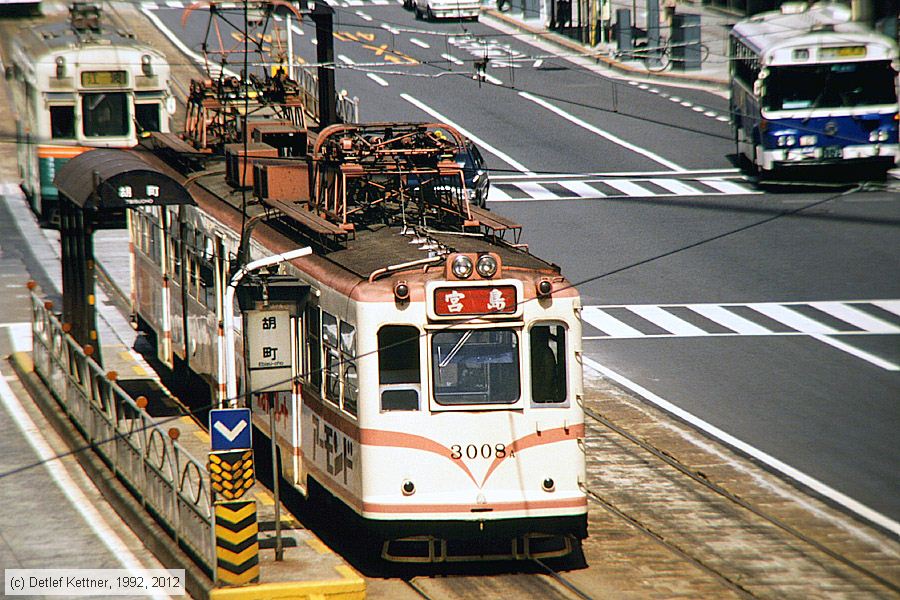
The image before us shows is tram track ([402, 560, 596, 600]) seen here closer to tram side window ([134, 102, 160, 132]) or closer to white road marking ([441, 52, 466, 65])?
tram side window ([134, 102, 160, 132])

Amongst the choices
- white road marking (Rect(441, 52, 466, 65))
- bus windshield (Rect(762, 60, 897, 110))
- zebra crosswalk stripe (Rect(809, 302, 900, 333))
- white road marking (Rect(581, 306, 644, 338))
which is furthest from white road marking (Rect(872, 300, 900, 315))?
white road marking (Rect(441, 52, 466, 65))

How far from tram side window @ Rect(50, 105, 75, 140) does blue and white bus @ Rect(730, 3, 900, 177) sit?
14408 millimetres

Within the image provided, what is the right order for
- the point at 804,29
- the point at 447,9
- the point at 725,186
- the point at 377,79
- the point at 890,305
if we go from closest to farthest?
the point at 890,305 < the point at 804,29 < the point at 725,186 < the point at 377,79 < the point at 447,9

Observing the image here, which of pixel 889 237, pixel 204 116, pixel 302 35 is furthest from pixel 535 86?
pixel 204 116

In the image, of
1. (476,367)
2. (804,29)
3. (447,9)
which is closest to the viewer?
(476,367)

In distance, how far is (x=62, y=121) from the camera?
3055 cm

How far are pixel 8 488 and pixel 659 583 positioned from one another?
826cm

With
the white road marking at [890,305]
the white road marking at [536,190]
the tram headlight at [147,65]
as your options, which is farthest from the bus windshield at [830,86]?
the tram headlight at [147,65]

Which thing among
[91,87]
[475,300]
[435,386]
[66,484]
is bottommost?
[66,484]

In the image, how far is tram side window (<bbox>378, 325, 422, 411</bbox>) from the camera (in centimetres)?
1426

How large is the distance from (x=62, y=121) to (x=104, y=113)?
82cm

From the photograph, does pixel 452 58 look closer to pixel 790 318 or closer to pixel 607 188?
pixel 607 188

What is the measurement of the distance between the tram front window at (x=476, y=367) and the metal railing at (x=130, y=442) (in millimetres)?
2454

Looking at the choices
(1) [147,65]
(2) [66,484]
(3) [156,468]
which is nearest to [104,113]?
(1) [147,65]
